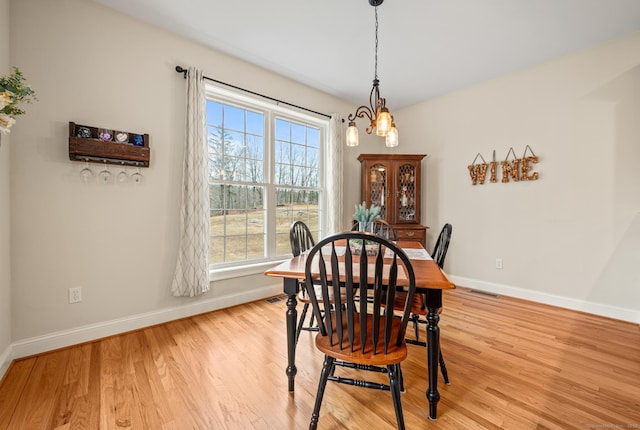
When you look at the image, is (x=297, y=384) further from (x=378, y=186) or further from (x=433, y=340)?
(x=378, y=186)

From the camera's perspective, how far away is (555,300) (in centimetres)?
301

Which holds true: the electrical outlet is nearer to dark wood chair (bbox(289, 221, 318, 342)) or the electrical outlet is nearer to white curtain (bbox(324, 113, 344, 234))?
dark wood chair (bbox(289, 221, 318, 342))

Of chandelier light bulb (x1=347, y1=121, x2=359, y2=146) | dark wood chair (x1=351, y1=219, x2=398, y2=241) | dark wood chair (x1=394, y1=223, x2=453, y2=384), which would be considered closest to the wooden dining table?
dark wood chair (x1=394, y1=223, x2=453, y2=384)

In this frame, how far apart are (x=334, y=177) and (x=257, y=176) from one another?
112 centimetres

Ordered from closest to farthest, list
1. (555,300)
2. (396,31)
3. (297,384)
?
(297,384) → (396,31) → (555,300)

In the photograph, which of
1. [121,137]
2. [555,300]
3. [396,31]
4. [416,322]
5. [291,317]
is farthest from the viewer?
[555,300]

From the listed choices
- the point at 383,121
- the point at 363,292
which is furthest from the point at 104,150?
the point at 363,292

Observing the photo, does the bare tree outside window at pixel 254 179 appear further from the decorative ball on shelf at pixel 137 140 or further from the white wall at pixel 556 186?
the white wall at pixel 556 186

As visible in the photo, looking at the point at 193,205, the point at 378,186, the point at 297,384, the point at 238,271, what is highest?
the point at 378,186

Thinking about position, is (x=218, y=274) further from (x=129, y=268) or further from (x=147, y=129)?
(x=147, y=129)

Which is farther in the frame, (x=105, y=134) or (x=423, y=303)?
(x=105, y=134)

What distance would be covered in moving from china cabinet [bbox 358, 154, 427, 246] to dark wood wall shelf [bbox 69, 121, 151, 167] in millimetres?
2736

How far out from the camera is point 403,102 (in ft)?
13.8

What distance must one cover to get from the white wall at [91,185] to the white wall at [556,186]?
3391 millimetres
